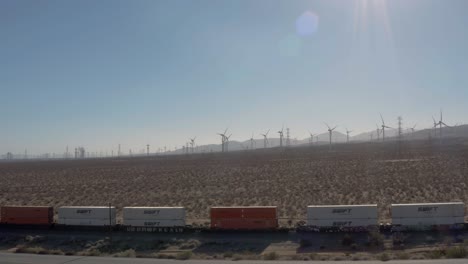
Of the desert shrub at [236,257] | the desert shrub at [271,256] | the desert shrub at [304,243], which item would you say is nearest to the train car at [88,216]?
the desert shrub at [236,257]

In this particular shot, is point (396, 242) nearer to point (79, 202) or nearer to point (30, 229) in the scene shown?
point (30, 229)

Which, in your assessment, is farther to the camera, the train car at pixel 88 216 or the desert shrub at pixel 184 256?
the train car at pixel 88 216

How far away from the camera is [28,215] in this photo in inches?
1297

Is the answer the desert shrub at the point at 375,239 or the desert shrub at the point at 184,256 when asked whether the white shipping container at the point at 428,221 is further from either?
the desert shrub at the point at 184,256

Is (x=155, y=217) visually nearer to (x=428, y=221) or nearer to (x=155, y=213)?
(x=155, y=213)

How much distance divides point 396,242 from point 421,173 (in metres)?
35.8

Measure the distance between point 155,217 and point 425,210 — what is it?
16.2m

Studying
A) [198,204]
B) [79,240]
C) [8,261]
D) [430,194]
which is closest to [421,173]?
[430,194]

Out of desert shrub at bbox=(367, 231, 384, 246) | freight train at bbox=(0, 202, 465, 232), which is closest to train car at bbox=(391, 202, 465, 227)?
freight train at bbox=(0, 202, 465, 232)

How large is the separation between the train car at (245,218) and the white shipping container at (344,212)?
2341mm

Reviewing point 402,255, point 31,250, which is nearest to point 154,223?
point 31,250

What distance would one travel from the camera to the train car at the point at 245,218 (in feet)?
90.4

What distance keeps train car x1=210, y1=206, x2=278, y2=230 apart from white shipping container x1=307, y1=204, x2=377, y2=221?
2341 mm

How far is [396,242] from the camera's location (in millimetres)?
23344
